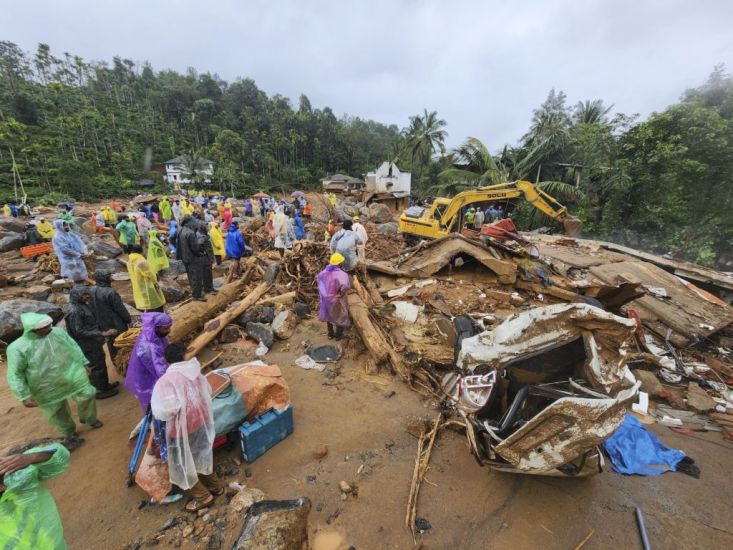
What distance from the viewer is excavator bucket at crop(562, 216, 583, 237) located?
11.8 m

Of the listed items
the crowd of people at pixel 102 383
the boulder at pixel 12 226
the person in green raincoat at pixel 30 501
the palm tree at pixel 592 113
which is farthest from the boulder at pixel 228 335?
the palm tree at pixel 592 113

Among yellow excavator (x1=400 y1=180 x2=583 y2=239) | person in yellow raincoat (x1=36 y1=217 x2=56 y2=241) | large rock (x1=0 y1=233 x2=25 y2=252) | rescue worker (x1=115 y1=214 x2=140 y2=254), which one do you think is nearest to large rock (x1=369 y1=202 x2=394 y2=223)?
yellow excavator (x1=400 y1=180 x2=583 y2=239)

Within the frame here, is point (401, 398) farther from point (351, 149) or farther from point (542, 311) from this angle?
point (351, 149)

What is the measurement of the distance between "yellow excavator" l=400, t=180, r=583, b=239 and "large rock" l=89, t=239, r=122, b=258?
10600mm

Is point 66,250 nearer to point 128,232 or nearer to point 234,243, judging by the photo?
point 234,243

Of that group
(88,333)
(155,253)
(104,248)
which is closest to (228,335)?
(88,333)

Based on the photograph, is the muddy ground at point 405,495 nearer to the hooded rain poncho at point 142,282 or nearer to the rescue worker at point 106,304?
the rescue worker at point 106,304

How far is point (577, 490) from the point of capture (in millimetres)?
3006

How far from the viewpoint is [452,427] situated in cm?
378

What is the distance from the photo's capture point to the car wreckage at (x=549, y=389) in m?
2.32

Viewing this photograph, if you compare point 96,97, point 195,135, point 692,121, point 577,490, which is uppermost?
point 96,97

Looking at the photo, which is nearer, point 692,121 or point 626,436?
point 626,436

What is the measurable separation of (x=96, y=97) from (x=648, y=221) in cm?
7585

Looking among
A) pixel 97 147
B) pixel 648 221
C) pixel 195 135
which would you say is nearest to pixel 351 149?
pixel 195 135
